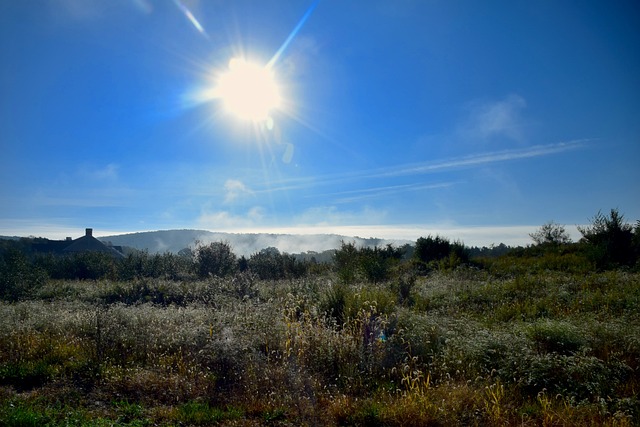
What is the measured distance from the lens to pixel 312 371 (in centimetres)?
551

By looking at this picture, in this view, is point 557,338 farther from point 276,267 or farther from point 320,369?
point 276,267

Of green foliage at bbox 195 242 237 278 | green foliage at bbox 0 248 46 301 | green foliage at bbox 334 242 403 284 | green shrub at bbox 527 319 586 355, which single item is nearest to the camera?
green shrub at bbox 527 319 586 355

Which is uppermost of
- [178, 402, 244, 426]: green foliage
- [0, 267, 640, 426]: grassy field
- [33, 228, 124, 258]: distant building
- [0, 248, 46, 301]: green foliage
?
[33, 228, 124, 258]: distant building

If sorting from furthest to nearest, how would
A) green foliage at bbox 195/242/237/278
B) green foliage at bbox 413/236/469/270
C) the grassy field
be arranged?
green foliage at bbox 413/236/469/270 < green foliage at bbox 195/242/237/278 < the grassy field

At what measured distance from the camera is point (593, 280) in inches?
512

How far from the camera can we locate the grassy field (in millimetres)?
4141

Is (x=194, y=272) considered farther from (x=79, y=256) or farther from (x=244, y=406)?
(x=244, y=406)

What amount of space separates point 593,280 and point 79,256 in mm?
30540

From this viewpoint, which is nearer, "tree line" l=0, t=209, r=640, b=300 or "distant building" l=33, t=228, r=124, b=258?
"tree line" l=0, t=209, r=640, b=300

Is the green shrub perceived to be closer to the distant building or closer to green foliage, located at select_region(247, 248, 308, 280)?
green foliage, located at select_region(247, 248, 308, 280)

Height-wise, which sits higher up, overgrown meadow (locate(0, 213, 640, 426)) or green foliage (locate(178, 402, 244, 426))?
overgrown meadow (locate(0, 213, 640, 426))

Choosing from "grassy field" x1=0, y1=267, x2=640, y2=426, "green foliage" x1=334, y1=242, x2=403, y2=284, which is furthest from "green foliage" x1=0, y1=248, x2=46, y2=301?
"green foliage" x1=334, y1=242, x2=403, y2=284

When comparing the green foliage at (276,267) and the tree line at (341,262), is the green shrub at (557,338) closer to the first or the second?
the tree line at (341,262)

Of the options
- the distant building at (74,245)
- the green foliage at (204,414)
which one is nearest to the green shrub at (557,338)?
the green foliage at (204,414)
